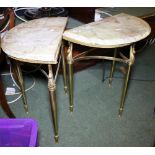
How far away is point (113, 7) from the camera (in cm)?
176

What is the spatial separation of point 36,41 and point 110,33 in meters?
0.40

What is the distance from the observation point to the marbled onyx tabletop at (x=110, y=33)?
3.74 ft

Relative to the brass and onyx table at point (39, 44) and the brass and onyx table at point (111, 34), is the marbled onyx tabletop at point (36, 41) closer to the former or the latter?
the brass and onyx table at point (39, 44)

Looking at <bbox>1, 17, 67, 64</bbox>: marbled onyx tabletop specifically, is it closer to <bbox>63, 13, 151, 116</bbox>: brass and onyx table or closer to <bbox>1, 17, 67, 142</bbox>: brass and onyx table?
<bbox>1, 17, 67, 142</bbox>: brass and onyx table

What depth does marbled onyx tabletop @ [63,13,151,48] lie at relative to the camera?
1.14 meters

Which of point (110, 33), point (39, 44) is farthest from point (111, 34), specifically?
point (39, 44)

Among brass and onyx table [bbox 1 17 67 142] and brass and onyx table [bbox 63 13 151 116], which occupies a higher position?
brass and onyx table [bbox 63 13 151 116]

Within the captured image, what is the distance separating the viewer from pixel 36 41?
117 centimetres

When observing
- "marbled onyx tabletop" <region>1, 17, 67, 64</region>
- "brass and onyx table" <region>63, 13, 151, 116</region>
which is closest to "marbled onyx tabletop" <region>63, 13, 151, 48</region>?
"brass and onyx table" <region>63, 13, 151, 116</region>

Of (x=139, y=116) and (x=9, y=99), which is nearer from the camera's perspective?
(x=139, y=116)

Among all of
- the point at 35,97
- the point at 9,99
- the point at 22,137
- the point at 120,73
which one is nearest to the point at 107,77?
the point at 120,73

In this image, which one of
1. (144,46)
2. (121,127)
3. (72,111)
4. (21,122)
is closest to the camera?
(21,122)

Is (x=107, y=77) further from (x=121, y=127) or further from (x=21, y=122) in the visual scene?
(x=21, y=122)
